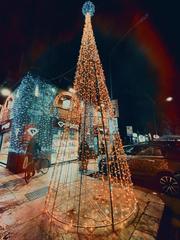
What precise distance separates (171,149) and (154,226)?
3259 mm

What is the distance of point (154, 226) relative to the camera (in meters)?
A: 3.08

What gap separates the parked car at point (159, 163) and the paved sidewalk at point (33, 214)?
2.29ft

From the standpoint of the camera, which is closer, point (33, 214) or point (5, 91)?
point (33, 214)

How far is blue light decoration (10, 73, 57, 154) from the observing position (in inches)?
351

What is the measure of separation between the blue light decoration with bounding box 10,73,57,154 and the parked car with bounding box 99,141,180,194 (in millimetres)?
6266

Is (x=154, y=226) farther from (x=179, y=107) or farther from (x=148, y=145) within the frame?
(x=179, y=107)

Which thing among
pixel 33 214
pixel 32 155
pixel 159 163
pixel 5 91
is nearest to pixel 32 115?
pixel 32 155

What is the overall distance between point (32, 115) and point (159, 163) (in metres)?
8.18

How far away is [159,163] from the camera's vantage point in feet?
18.0

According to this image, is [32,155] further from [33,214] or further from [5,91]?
[5,91]

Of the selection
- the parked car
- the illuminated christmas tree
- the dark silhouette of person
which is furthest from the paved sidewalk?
the dark silhouette of person

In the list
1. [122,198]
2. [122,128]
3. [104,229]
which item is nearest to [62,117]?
[122,198]

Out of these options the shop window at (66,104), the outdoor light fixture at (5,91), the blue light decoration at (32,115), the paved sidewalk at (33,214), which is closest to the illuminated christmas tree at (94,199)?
the paved sidewalk at (33,214)

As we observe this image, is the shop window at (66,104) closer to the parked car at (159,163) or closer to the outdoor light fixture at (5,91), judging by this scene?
the outdoor light fixture at (5,91)
